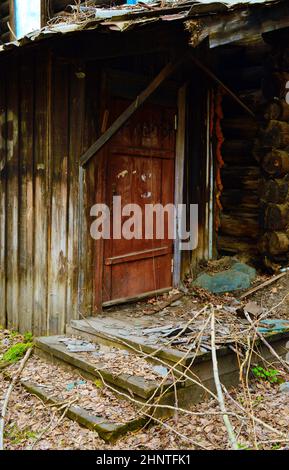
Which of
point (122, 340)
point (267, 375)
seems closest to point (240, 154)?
point (267, 375)

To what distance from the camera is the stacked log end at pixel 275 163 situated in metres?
6.48

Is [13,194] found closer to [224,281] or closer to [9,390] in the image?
[9,390]

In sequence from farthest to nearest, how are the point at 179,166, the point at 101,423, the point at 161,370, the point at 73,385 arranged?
the point at 179,166 → the point at 73,385 → the point at 161,370 → the point at 101,423

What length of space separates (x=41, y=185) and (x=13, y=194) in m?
0.65

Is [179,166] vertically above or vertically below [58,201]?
above

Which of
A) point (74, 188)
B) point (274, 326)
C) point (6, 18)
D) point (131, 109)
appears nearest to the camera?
point (131, 109)

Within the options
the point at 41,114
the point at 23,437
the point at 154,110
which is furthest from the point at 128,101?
the point at 23,437

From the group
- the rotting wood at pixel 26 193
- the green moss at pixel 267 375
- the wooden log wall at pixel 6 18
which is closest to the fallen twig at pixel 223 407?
the green moss at pixel 267 375

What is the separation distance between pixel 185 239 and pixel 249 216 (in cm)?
99

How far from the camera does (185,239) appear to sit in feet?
23.2

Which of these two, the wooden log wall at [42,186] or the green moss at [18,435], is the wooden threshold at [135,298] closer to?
the wooden log wall at [42,186]

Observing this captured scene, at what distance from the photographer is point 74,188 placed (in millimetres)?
5809

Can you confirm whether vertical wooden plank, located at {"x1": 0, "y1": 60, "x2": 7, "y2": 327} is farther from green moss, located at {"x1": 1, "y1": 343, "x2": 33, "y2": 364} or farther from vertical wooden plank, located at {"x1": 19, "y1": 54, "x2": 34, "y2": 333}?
green moss, located at {"x1": 1, "y1": 343, "x2": 33, "y2": 364}

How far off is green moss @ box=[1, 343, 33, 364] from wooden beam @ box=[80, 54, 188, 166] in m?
2.19
